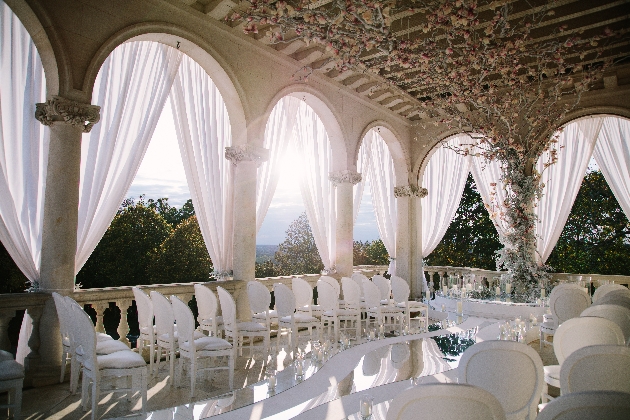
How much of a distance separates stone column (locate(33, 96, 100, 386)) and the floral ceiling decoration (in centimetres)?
190

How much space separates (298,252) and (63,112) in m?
14.9

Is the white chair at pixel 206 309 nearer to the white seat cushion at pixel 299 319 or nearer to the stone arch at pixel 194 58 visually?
the white seat cushion at pixel 299 319

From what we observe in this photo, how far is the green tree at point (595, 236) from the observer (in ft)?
44.1

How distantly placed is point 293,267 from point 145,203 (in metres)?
6.34

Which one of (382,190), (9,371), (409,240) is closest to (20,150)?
(9,371)

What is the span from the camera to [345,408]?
310 centimetres

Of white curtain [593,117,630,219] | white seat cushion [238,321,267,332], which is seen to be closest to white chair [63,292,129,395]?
white seat cushion [238,321,267,332]

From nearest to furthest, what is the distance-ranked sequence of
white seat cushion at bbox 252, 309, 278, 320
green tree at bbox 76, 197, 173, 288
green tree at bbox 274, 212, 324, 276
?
white seat cushion at bbox 252, 309, 278, 320 < green tree at bbox 76, 197, 173, 288 < green tree at bbox 274, 212, 324, 276

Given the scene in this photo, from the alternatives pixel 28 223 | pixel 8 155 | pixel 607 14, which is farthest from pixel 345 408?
pixel 607 14

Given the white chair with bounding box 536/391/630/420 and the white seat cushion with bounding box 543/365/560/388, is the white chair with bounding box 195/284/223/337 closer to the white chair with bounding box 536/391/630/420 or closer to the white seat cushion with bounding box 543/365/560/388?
the white seat cushion with bounding box 543/365/560/388

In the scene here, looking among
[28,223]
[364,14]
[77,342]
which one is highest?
[364,14]

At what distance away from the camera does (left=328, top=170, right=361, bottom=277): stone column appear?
768cm

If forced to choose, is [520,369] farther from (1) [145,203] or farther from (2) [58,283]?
(1) [145,203]

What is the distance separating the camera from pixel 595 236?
13.9m
